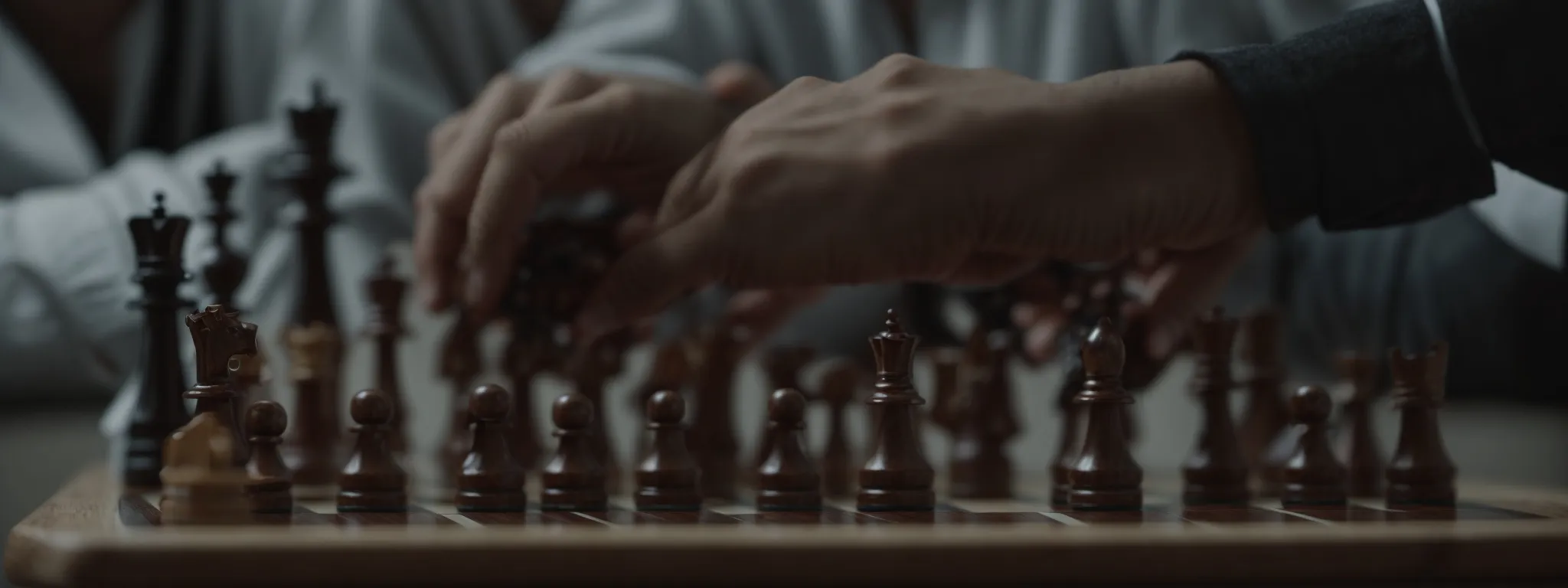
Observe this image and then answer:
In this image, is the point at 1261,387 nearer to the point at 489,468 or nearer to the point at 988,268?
the point at 988,268

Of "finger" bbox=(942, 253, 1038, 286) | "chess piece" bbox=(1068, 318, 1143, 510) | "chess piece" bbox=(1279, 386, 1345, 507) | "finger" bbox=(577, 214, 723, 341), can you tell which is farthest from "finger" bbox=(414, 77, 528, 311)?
"chess piece" bbox=(1279, 386, 1345, 507)

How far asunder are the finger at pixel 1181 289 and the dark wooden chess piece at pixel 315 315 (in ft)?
2.18

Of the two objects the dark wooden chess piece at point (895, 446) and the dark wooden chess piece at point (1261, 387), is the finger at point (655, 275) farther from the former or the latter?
the dark wooden chess piece at point (1261, 387)

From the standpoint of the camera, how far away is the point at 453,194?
118cm

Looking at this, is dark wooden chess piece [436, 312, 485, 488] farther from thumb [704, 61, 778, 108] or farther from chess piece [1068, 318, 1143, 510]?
chess piece [1068, 318, 1143, 510]

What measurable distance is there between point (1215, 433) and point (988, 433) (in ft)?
0.82

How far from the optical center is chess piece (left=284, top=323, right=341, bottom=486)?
1.19m

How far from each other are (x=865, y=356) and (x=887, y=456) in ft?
3.68

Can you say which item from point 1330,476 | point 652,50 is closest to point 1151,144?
point 1330,476

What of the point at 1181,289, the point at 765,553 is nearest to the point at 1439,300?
the point at 1181,289

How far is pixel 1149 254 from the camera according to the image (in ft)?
4.36

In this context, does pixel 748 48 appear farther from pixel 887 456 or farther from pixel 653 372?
pixel 887 456

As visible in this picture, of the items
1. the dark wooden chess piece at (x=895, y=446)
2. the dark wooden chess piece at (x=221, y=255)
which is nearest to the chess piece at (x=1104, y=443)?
the dark wooden chess piece at (x=895, y=446)

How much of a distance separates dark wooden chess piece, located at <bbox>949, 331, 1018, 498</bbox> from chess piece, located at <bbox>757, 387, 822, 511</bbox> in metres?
0.25
